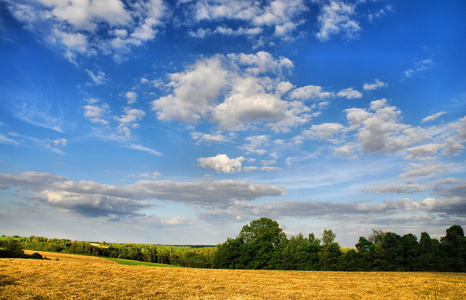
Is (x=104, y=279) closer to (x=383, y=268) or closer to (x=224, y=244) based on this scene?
(x=224, y=244)

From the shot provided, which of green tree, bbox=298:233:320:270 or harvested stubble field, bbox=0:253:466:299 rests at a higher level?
harvested stubble field, bbox=0:253:466:299

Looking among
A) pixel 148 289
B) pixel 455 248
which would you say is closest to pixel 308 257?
pixel 455 248

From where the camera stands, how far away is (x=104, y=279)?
2111 centimetres

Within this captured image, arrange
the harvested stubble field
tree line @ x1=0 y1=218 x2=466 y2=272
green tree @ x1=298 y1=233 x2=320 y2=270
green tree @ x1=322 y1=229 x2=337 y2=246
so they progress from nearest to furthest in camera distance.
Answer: the harvested stubble field, tree line @ x1=0 y1=218 x2=466 y2=272, green tree @ x1=298 y1=233 x2=320 y2=270, green tree @ x1=322 y1=229 x2=337 y2=246

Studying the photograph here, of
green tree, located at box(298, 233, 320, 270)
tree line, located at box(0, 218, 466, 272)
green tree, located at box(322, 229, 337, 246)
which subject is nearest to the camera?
tree line, located at box(0, 218, 466, 272)

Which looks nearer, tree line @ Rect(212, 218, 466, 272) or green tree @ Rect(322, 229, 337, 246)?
tree line @ Rect(212, 218, 466, 272)

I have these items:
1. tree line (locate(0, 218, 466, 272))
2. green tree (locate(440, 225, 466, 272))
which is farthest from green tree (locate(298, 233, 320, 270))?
green tree (locate(440, 225, 466, 272))

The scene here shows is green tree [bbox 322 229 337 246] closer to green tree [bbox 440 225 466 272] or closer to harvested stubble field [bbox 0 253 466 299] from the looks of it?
green tree [bbox 440 225 466 272]

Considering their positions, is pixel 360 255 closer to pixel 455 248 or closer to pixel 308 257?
pixel 308 257

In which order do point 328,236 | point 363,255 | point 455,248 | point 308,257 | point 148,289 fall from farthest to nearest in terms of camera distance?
point 328,236 → point 308,257 → point 363,255 → point 455,248 → point 148,289

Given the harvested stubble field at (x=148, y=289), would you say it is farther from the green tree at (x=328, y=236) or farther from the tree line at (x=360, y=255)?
the green tree at (x=328, y=236)

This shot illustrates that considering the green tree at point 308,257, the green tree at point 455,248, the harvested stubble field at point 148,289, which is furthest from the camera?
the green tree at point 308,257

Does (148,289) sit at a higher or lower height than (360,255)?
higher

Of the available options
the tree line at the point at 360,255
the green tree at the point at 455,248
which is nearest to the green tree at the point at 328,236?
the tree line at the point at 360,255
